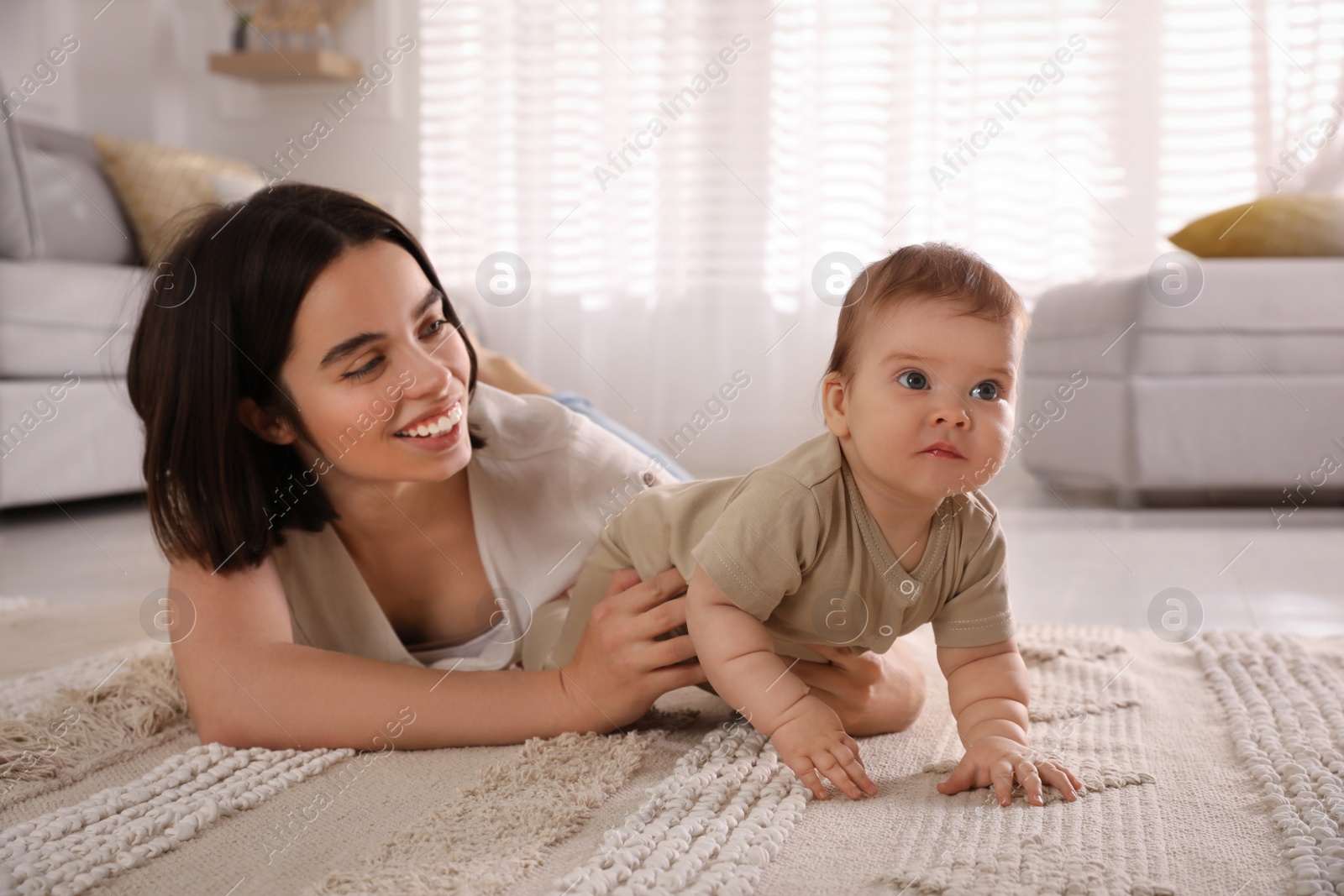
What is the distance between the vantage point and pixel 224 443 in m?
0.93

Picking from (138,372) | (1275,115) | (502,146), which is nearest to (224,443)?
(138,372)

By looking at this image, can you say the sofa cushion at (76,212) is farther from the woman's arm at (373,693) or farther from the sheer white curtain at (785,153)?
the woman's arm at (373,693)

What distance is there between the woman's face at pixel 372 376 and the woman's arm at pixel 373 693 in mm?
162

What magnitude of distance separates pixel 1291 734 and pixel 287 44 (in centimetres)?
353

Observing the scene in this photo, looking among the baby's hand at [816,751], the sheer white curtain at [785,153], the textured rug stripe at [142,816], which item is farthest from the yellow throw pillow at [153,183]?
the baby's hand at [816,751]

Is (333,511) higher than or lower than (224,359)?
lower

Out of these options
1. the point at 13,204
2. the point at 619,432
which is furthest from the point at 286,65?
the point at 619,432

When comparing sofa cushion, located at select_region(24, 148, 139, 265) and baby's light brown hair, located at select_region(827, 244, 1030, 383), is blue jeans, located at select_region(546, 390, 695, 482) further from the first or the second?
sofa cushion, located at select_region(24, 148, 139, 265)

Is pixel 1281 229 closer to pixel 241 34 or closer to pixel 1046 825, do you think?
pixel 1046 825

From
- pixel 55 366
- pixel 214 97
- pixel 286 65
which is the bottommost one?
pixel 55 366

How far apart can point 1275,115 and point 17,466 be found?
10.3 feet

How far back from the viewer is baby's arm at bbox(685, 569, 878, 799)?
29.1 inches

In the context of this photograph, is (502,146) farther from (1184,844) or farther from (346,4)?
(1184,844)

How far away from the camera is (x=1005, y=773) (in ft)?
2.39
